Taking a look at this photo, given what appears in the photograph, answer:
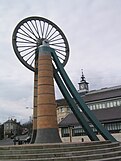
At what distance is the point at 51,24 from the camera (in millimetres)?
24359

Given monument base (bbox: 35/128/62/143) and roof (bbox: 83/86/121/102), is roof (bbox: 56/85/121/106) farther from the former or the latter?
monument base (bbox: 35/128/62/143)

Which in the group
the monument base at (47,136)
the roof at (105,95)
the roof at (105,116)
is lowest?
the monument base at (47,136)

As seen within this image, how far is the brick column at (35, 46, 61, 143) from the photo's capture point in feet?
63.2

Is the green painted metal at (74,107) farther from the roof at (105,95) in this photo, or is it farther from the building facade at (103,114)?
the roof at (105,95)

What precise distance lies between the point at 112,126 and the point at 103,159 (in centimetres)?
2342

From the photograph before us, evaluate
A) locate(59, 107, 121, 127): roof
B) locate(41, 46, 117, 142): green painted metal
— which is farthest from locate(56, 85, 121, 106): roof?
locate(41, 46, 117, 142): green painted metal

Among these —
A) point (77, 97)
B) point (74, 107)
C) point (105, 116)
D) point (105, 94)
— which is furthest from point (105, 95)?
point (77, 97)

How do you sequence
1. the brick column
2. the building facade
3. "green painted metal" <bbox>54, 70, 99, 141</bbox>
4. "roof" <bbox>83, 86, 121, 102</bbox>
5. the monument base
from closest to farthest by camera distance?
the monument base < the brick column < "green painted metal" <bbox>54, 70, 99, 141</bbox> < the building facade < "roof" <bbox>83, 86, 121, 102</bbox>

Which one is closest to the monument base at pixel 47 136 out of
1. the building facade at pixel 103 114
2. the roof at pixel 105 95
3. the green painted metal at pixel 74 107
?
the green painted metal at pixel 74 107

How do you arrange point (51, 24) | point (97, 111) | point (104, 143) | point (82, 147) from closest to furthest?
point (82, 147) < point (104, 143) < point (51, 24) < point (97, 111)

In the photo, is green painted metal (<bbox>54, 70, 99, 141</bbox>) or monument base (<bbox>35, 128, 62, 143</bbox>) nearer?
monument base (<bbox>35, 128, 62, 143</bbox>)

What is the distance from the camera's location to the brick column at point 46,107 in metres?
19.2

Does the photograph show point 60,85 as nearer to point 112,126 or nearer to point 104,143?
point 104,143

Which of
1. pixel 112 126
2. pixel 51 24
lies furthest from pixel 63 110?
pixel 51 24
